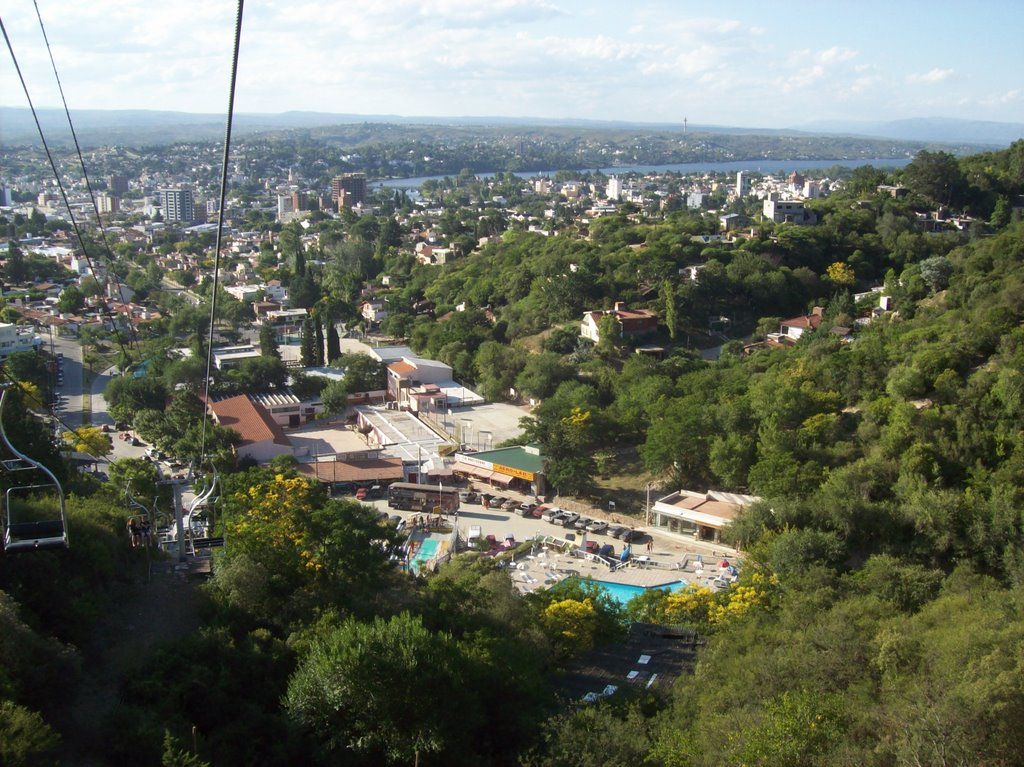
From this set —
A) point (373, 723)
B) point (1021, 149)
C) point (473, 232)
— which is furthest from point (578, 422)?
point (473, 232)

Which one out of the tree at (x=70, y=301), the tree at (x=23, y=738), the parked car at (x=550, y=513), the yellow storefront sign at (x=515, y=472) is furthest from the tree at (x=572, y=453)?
the tree at (x=70, y=301)

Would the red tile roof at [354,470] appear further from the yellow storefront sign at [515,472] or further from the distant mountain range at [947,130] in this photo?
the distant mountain range at [947,130]

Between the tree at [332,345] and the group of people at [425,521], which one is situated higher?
the tree at [332,345]

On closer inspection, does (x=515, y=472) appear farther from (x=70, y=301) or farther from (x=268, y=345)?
(x=70, y=301)

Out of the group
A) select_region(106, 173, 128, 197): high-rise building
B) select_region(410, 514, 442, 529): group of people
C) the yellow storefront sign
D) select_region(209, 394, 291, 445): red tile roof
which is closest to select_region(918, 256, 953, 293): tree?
the yellow storefront sign

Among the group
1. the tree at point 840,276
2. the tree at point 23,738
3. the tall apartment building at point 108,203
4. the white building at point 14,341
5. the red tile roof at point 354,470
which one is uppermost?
the tall apartment building at point 108,203

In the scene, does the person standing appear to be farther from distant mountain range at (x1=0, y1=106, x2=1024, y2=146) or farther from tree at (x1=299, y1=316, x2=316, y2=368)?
distant mountain range at (x1=0, y1=106, x2=1024, y2=146)

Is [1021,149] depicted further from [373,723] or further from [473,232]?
[373,723]

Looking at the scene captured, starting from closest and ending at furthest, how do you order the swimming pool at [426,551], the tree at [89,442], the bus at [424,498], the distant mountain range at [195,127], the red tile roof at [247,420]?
1. the swimming pool at [426,551]
2. the bus at [424,498]
3. the tree at [89,442]
4. the red tile roof at [247,420]
5. the distant mountain range at [195,127]
